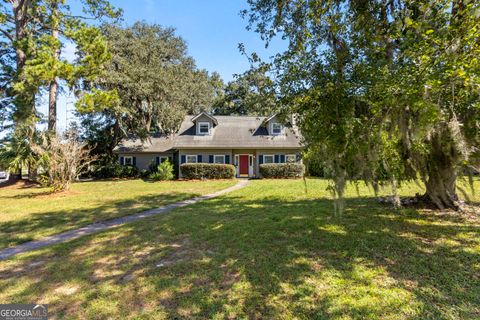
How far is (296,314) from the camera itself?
2.78m

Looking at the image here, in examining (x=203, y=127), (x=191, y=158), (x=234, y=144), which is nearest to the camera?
(x=234, y=144)

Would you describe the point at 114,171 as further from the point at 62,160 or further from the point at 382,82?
the point at 382,82

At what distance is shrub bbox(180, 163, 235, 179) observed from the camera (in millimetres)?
18438

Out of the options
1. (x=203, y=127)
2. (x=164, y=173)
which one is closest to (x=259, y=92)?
(x=164, y=173)

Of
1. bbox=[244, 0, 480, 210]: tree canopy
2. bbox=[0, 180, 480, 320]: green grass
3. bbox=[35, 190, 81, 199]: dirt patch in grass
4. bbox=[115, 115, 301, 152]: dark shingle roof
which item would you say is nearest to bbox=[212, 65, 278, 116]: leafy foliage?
bbox=[244, 0, 480, 210]: tree canopy

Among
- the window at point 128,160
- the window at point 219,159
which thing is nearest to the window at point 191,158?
the window at point 219,159

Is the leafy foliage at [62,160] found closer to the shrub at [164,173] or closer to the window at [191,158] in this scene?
the shrub at [164,173]

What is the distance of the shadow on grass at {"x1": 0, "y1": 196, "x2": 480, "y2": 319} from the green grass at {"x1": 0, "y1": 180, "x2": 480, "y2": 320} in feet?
0.06

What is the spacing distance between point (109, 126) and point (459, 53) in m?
26.5

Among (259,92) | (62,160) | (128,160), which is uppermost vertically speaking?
(259,92)

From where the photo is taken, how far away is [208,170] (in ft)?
60.5

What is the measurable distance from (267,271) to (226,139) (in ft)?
55.2

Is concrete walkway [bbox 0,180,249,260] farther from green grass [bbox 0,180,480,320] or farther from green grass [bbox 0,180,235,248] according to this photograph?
green grass [bbox 0,180,480,320]

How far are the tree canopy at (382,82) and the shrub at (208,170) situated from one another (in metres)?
13.6
